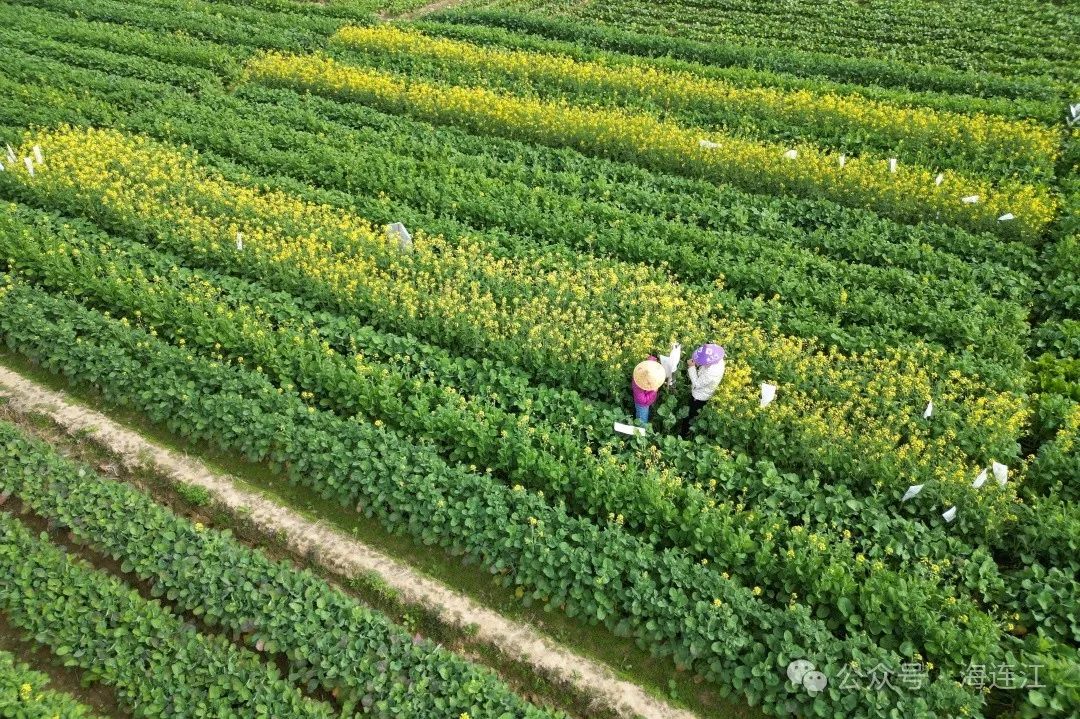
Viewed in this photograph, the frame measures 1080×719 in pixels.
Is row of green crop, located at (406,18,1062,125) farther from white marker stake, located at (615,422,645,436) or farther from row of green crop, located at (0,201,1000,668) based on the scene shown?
row of green crop, located at (0,201,1000,668)

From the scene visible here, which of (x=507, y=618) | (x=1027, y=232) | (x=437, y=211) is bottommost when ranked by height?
(x=507, y=618)

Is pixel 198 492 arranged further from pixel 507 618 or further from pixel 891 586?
pixel 891 586

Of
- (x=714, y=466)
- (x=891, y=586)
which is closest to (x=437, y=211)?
(x=714, y=466)

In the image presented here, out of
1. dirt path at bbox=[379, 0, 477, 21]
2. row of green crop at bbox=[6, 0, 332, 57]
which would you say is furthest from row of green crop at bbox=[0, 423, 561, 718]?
dirt path at bbox=[379, 0, 477, 21]

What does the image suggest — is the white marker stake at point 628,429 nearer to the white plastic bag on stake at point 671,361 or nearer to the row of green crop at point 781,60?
the white plastic bag on stake at point 671,361

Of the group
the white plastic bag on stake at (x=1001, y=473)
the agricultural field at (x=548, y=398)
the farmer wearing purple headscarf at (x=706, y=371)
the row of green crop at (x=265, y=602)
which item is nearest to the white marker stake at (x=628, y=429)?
the agricultural field at (x=548, y=398)

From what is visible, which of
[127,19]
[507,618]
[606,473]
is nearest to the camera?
[507,618]
